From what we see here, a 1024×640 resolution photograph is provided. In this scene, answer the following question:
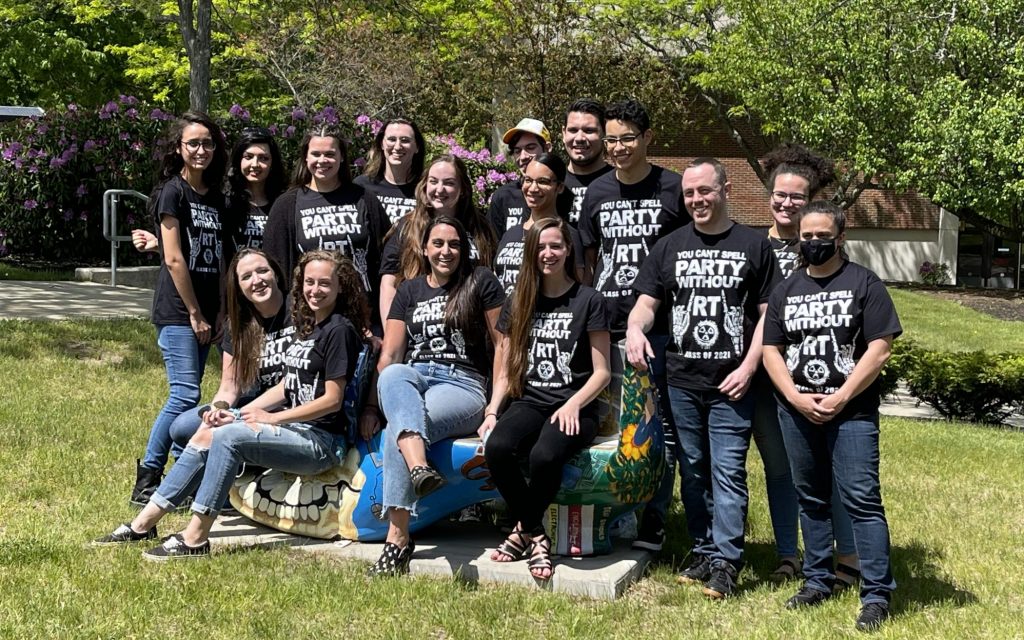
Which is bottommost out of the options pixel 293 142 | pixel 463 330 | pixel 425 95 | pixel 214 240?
pixel 463 330

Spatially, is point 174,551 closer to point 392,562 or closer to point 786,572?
point 392,562

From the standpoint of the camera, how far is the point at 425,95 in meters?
22.4

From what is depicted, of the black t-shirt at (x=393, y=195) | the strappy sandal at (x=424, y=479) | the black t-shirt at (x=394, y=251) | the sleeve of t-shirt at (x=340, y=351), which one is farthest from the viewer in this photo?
the black t-shirt at (x=393, y=195)

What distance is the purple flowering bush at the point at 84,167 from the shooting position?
14203mm

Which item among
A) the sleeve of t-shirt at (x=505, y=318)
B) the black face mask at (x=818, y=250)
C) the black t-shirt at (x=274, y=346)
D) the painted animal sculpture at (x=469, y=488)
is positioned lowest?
the painted animal sculpture at (x=469, y=488)

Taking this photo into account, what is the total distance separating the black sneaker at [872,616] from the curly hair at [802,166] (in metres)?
1.83

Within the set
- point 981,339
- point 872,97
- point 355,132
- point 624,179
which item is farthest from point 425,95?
point 624,179

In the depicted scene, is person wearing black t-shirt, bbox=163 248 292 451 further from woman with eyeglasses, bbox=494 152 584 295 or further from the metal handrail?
the metal handrail

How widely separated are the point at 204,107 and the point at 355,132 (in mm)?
2581

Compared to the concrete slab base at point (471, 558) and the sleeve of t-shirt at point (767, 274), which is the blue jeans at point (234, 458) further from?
the sleeve of t-shirt at point (767, 274)

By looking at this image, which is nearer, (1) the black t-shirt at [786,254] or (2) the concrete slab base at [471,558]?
(2) the concrete slab base at [471,558]

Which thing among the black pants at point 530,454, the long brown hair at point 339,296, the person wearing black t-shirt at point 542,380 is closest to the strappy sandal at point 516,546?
the person wearing black t-shirt at point 542,380

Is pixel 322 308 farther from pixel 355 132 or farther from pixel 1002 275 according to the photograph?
pixel 1002 275

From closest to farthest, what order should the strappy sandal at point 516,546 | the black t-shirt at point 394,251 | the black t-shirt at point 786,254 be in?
the black t-shirt at point 786,254
the strappy sandal at point 516,546
the black t-shirt at point 394,251
